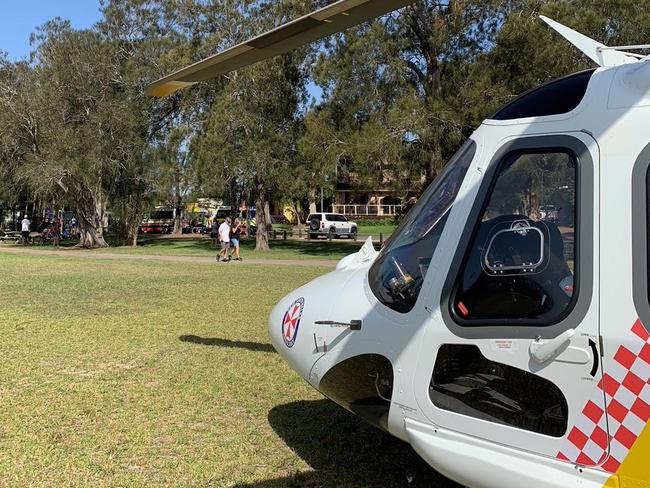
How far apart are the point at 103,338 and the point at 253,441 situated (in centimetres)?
453

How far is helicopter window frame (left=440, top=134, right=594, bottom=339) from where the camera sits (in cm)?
252

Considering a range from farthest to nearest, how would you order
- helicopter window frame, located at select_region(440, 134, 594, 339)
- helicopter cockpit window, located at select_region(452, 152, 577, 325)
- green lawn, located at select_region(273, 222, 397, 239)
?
green lawn, located at select_region(273, 222, 397, 239) → helicopter cockpit window, located at select_region(452, 152, 577, 325) → helicopter window frame, located at select_region(440, 134, 594, 339)

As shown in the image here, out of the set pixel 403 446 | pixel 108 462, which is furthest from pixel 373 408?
pixel 108 462

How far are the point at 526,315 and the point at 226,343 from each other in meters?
6.04

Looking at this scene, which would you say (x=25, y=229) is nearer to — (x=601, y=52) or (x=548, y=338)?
(x=601, y=52)

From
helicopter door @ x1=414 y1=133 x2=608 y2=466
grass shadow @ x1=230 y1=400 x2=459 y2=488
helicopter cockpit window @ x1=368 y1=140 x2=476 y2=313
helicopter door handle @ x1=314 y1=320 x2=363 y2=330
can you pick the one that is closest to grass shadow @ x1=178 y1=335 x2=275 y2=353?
grass shadow @ x1=230 y1=400 x2=459 y2=488

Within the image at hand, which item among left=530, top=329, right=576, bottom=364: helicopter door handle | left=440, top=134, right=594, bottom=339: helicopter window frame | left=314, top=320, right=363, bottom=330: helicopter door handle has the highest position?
left=440, top=134, right=594, bottom=339: helicopter window frame

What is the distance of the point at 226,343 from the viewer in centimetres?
816

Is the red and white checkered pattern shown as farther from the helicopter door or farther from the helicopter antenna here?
the helicopter antenna

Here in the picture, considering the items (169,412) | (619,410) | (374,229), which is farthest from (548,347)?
(374,229)

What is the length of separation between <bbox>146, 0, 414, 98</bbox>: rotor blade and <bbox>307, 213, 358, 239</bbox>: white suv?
37.6 metres

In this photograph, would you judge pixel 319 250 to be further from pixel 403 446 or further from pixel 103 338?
pixel 403 446

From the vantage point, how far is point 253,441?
470 centimetres

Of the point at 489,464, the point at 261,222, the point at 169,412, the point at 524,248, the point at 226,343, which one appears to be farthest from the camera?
the point at 261,222
